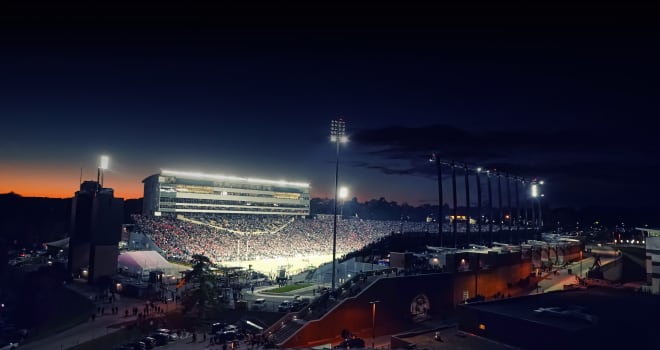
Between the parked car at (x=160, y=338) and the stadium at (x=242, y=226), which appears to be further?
the stadium at (x=242, y=226)

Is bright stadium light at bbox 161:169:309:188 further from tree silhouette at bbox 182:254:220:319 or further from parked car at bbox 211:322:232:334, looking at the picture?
parked car at bbox 211:322:232:334

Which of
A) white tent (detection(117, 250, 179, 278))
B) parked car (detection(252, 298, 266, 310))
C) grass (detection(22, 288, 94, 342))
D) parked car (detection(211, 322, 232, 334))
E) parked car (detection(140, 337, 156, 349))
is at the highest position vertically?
white tent (detection(117, 250, 179, 278))

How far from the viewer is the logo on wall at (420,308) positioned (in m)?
33.6

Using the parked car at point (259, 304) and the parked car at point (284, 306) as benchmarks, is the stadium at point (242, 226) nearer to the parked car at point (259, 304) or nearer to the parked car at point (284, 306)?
the parked car at point (284, 306)

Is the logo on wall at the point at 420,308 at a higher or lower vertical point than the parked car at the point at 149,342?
higher

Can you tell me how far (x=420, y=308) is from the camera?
34.2 metres

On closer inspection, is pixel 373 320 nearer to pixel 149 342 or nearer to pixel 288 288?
pixel 288 288

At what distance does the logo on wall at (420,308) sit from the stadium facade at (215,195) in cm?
6658

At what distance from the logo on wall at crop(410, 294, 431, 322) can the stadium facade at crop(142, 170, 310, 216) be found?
66.6 metres

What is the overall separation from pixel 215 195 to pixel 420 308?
67.9 m

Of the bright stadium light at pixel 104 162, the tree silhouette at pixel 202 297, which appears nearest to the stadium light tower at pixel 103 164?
the bright stadium light at pixel 104 162

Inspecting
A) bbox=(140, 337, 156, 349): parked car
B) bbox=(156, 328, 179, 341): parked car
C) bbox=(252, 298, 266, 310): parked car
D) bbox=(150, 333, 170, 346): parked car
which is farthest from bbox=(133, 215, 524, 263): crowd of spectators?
bbox=(140, 337, 156, 349): parked car

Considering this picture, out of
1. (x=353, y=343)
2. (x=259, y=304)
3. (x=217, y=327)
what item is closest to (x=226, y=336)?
(x=217, y=327)

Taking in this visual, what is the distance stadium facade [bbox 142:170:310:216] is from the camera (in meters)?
88.2
